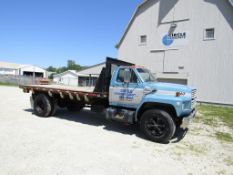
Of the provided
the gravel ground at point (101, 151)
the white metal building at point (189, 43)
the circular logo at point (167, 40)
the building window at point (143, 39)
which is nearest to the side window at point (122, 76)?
the gravel ground at point (101, 151)

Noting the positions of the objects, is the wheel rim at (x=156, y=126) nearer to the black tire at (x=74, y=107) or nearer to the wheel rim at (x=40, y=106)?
the black tire at (x=74, y=107)

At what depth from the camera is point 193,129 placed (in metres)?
7.91

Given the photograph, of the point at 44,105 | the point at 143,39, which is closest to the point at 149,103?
the point at 44,105

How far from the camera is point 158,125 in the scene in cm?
619

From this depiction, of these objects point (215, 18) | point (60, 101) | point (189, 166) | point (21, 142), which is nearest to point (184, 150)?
point (189, 166)

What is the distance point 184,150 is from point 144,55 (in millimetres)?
13733

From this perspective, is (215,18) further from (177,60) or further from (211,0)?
(177,60)

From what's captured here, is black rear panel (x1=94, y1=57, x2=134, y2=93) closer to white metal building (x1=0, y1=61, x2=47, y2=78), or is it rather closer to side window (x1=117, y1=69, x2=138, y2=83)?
side window (x1=117, y1=69, x2=138, y2=83)

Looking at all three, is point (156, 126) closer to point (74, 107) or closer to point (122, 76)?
point (122, 76)

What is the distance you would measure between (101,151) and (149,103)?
230 centimetres

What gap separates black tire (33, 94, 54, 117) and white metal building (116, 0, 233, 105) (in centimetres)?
1112

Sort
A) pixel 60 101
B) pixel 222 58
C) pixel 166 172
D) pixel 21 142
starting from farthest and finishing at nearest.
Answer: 1. pixel 222 58
2. pixel 60 101
3. pixel 21 142
4. pixel 166 172

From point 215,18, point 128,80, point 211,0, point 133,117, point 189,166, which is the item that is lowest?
point 189,166

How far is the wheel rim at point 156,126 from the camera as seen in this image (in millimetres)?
6094
